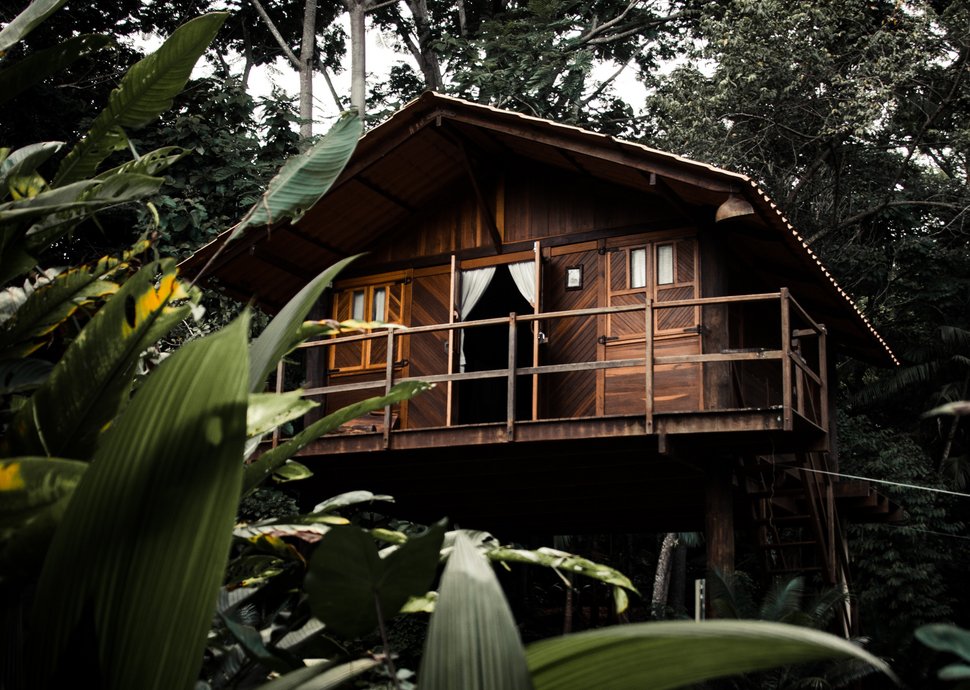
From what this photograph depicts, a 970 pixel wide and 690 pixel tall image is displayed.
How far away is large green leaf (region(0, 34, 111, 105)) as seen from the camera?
7.86ft

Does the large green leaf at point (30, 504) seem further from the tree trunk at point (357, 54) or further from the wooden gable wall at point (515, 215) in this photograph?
the tree trunk at point (357, 54)

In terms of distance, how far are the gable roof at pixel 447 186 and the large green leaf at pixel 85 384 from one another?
320 inches

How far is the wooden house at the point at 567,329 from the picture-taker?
9.63m

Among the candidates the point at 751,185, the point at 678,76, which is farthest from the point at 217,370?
the point at 678,76

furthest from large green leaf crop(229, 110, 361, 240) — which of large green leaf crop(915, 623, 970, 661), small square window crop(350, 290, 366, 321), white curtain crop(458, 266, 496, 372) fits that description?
small square window crop(350, 290, 366, 321)

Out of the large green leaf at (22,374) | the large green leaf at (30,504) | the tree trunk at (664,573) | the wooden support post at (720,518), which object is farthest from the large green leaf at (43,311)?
the tree trunk at (664,573)

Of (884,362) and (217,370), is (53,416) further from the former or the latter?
(884,362)

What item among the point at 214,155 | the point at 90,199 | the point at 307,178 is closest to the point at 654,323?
the point at 307,178

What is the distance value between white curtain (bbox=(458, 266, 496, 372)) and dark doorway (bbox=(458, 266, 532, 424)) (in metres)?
0.90

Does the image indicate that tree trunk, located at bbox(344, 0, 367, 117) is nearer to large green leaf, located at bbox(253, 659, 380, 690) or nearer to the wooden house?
the wooden house

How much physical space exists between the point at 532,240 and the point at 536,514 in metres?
3.47

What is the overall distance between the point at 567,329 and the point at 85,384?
31.3ft

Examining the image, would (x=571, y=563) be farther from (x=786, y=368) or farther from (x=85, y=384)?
(x=786, y=368)

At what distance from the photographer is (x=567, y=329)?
11242 mm
